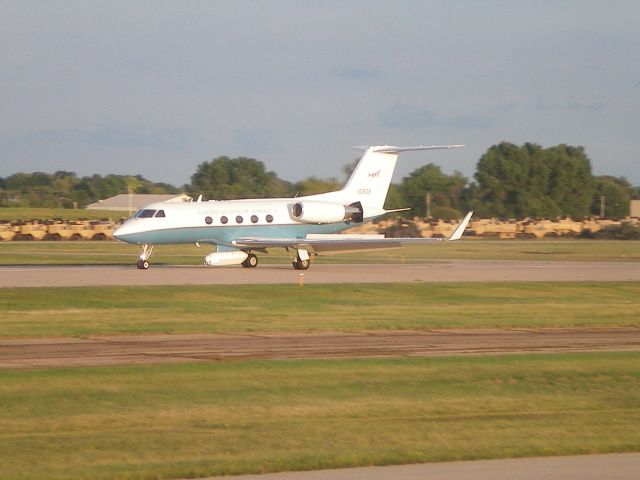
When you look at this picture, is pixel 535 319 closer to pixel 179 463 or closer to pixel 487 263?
pixel 179 463

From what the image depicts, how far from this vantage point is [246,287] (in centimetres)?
3105

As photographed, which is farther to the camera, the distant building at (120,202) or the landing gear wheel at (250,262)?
the distant building at (120,202)

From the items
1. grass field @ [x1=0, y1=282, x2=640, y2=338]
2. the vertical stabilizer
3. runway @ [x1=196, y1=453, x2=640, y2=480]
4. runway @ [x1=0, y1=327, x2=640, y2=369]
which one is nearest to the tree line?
the vertical stabilizer

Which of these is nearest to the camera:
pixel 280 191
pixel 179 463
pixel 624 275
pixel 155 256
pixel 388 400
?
pixel 179 463

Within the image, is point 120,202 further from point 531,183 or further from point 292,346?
point 292,346

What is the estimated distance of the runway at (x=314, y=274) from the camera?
108ft

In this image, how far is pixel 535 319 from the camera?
83.7ft

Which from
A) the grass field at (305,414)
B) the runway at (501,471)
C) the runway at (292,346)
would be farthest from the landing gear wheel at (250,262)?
the runway at (501,471)

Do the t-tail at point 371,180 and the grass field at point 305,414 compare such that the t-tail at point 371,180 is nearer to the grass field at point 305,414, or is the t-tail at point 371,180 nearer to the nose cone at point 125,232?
the nose cone at point 125,232

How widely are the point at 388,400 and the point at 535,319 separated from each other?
11.6m

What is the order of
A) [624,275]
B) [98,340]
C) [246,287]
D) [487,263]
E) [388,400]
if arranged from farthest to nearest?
[487,263]
[624,275]
[246,287]
[98,340]
[388,400]

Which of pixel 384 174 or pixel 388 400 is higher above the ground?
pixel 384 174

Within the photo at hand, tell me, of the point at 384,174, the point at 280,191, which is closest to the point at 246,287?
the point at 384,174

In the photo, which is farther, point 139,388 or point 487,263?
point 487,263
